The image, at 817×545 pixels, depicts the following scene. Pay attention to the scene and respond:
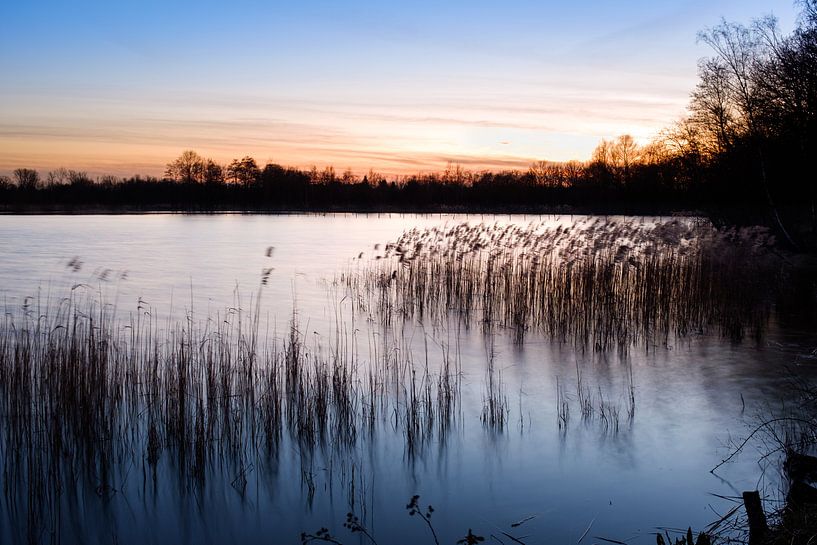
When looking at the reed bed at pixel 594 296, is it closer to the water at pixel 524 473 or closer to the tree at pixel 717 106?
the water at pixel 524 473

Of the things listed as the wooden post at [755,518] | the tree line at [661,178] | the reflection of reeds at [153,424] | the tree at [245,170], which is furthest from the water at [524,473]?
the tree at [245,170]

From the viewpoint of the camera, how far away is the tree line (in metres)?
15.5

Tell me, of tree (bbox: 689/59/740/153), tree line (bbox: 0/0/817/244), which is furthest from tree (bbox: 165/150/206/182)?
tree (bbox: 689/59/740/153)

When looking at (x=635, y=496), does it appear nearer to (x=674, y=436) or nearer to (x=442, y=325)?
(x=674, y=436)

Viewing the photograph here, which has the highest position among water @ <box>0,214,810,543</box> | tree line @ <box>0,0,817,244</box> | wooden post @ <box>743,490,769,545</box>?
tree line @ <box>0,0,817,244</box>

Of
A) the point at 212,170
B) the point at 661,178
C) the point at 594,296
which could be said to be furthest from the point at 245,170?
the point at 594,296

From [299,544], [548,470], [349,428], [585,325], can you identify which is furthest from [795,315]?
[299,544]

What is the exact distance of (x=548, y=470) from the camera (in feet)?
14.3

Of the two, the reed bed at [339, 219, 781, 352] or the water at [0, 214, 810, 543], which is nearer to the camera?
the water at [0, 214, 810, 543]

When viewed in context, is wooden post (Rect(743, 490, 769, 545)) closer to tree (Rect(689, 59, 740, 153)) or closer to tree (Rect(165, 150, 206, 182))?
tree (Rect(689, 59, 740, 153))

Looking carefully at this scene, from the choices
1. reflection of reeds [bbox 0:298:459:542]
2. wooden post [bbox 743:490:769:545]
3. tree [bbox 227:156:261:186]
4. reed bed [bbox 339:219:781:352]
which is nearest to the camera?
wooden post [bbox 743:490:769:545]

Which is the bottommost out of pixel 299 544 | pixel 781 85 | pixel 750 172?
pixel 299 544

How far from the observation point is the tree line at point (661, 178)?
15477mm

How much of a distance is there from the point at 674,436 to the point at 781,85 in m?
13.6
